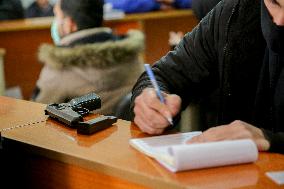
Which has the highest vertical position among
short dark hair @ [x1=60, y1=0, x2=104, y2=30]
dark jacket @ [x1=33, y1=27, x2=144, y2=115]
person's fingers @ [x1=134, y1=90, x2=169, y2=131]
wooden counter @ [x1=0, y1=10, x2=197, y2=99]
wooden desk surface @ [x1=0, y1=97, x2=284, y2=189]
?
short dark hair @ [x1=60, y1=0, x2=104, y2=30]

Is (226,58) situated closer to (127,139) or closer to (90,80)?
(127,139)

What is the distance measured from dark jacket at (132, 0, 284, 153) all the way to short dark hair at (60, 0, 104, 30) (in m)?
1.24

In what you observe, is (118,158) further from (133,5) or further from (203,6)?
(133,5)

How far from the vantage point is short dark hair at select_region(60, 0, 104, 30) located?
334 cm

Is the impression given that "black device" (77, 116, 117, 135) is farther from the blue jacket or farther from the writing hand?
the blue jacket

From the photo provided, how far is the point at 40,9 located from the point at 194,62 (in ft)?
17.5

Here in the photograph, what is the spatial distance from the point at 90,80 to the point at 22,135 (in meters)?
1.53

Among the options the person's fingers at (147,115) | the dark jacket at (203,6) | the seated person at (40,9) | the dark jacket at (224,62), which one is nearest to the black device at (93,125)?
the person's fingers at (147,115)

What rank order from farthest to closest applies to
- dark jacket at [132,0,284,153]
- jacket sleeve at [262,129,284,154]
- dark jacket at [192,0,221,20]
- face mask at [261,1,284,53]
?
dark jacket at [192,0,221,20] < dark jacket at [132,0,284,153] < face mask at [261,1,284,53] < jacket sleeve at [262,129,284,154]

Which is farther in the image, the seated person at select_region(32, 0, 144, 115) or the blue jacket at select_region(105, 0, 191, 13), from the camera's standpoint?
the blue jacket at select_region(105, 0, 191, 13)

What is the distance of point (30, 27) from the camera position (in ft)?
18.4

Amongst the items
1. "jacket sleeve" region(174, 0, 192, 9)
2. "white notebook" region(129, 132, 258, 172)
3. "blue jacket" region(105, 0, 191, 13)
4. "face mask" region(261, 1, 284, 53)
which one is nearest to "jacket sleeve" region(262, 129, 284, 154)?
Answer: "white notebook" region(129, 132, 258, 172)

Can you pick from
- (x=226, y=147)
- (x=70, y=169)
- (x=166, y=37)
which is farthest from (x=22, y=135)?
(x=166, y=37)

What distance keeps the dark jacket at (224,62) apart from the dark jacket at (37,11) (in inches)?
202
